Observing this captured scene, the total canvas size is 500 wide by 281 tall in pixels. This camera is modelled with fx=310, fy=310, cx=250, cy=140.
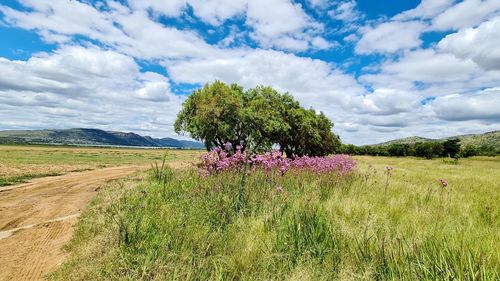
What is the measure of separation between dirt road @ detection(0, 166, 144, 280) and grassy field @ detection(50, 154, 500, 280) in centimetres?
41

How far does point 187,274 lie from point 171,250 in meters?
0.72

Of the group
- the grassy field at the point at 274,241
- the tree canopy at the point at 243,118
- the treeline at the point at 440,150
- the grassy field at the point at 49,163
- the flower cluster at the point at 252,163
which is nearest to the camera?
the grassy field at the point at 274,241

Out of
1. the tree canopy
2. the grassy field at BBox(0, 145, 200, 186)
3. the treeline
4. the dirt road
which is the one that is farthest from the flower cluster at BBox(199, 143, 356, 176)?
the treeline

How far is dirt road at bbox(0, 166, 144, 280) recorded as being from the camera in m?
4.96

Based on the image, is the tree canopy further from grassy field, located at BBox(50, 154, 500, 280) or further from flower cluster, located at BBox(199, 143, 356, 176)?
grassy field, located at BBox(50, 154, 500, 280)

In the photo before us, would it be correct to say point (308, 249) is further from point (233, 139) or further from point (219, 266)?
point (233, 139)

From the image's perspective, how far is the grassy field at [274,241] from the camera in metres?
3.79

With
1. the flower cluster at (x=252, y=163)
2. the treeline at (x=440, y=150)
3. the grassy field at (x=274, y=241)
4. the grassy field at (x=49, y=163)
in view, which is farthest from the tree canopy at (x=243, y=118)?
the treeline at (x=440, y=150)

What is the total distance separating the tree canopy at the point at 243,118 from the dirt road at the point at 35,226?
636 inches

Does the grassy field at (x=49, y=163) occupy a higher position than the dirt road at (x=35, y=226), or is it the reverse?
the dirt road at (x=35, y=226)

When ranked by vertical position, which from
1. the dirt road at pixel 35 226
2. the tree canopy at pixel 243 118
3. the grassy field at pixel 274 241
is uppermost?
the tree canopy at pixel 243 118

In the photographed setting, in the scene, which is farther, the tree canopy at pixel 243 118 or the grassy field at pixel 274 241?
the tree canopy at pixel 243 118

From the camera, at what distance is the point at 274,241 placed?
473 cm

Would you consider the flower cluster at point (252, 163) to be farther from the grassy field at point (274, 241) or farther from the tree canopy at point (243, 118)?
the tree canopy at point (243, 118)
